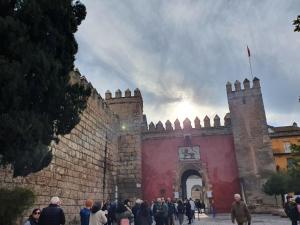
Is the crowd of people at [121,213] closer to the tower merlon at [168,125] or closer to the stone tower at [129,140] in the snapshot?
the stone tower at [129,140]

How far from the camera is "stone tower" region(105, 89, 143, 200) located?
56.8 feet

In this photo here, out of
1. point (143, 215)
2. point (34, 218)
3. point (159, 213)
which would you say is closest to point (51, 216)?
point (34, 218)

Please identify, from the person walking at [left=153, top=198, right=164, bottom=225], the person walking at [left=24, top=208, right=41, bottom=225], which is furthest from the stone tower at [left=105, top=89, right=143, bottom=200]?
the person walking at [left=24, top=208, right=41, bottom=225]

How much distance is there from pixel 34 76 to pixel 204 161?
47.8ft

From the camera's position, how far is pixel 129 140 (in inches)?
711

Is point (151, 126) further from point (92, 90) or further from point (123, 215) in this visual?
point (123, 215)

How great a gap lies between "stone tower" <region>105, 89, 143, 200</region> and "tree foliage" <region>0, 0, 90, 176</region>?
1245cm

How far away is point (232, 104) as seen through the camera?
1820 centimetres

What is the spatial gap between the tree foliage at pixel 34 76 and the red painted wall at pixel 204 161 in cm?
1317

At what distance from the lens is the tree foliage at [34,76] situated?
4.16 meters

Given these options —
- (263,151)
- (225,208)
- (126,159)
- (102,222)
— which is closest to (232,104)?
(263,151)

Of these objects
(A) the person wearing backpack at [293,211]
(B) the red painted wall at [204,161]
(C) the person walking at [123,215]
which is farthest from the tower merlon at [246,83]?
(C) the person walking at [123,215]

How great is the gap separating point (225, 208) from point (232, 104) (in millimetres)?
6134

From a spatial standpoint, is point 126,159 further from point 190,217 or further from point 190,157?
point 190,217
